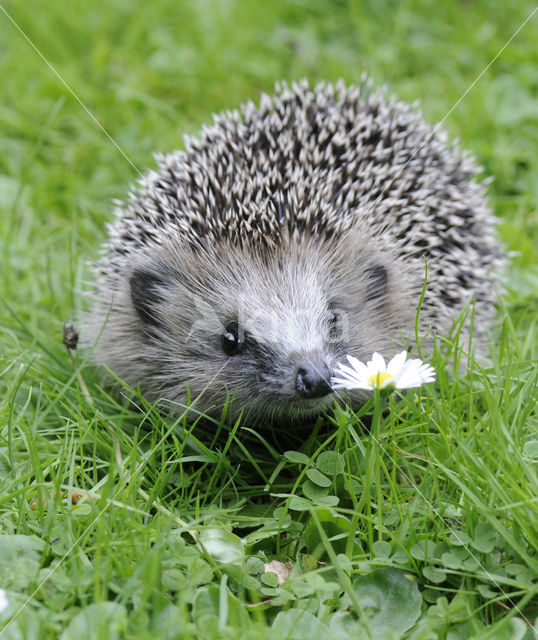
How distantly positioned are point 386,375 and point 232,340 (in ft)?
2.50

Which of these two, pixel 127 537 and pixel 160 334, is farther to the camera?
pixel 160 334

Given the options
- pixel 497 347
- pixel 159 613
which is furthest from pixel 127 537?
pixel 497 347

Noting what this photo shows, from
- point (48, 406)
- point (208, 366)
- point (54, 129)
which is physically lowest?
point (48, 406)

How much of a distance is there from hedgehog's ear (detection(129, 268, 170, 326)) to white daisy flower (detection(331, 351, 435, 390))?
3.17 feet

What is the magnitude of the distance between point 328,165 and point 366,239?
0.42 metres

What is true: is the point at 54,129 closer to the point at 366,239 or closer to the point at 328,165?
the point at 328,165

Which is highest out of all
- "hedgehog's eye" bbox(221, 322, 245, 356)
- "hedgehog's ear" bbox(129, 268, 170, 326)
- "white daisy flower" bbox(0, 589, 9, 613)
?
"hedgehog's ear" bbox(129, 268, 170, 326)

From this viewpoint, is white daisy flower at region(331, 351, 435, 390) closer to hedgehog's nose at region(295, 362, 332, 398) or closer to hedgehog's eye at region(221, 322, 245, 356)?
hedgehog's nose at region(295, 362, 332, 398)

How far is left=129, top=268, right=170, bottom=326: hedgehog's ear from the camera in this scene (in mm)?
3275

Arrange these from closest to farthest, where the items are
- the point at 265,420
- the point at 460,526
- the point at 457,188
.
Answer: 1. the point at 460,526
2. the point at 265,420
3. the point at 457,188

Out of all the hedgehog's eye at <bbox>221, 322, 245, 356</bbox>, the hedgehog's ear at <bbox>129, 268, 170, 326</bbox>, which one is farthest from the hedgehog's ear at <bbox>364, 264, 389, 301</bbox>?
the hedgehog's ear at <bbox>129, 268, 170, 326</bbox>

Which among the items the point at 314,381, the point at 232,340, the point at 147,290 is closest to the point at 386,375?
the point at 314,381

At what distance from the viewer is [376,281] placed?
3258 millimetres

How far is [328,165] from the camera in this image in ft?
11.3
